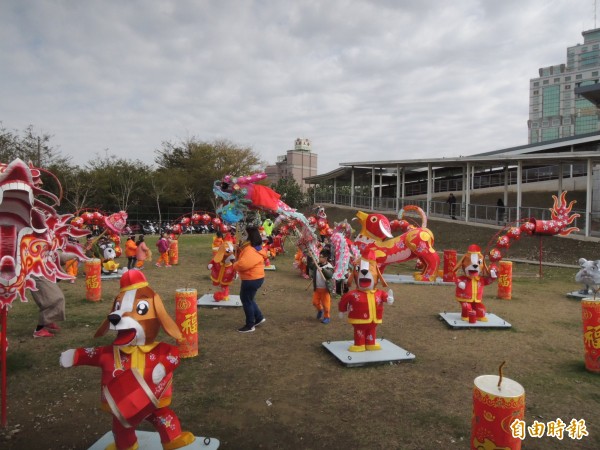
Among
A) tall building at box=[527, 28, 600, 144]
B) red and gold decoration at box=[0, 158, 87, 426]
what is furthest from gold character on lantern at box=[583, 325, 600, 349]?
tall building at box=[527, 28, 600, 144]

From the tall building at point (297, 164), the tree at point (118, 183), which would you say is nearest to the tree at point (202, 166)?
the tree at point (118, 183)

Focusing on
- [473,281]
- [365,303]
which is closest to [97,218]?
[365,303]

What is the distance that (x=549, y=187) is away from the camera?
23375 mm

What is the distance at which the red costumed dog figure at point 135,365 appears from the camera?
3.50 meters

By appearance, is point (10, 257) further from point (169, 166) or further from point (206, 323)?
Result: point (169, 166)

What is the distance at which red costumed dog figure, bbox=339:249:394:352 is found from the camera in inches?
245

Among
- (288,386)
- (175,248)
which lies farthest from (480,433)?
(175,248)

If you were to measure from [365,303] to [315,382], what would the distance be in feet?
4.51

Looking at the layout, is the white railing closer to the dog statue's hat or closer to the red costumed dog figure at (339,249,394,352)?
the red costumed dog figure at (339,249,394,352)

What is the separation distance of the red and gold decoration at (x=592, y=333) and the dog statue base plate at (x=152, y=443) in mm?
4979

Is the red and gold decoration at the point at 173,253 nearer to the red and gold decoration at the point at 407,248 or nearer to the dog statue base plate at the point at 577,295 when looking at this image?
the red and gold decoration at the point at 407,248

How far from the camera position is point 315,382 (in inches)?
214

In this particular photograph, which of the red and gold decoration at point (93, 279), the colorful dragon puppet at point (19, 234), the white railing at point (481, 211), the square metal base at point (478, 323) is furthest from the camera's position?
the white railing at point (481, 211)

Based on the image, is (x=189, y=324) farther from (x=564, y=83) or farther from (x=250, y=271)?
(x=564, y=83)
